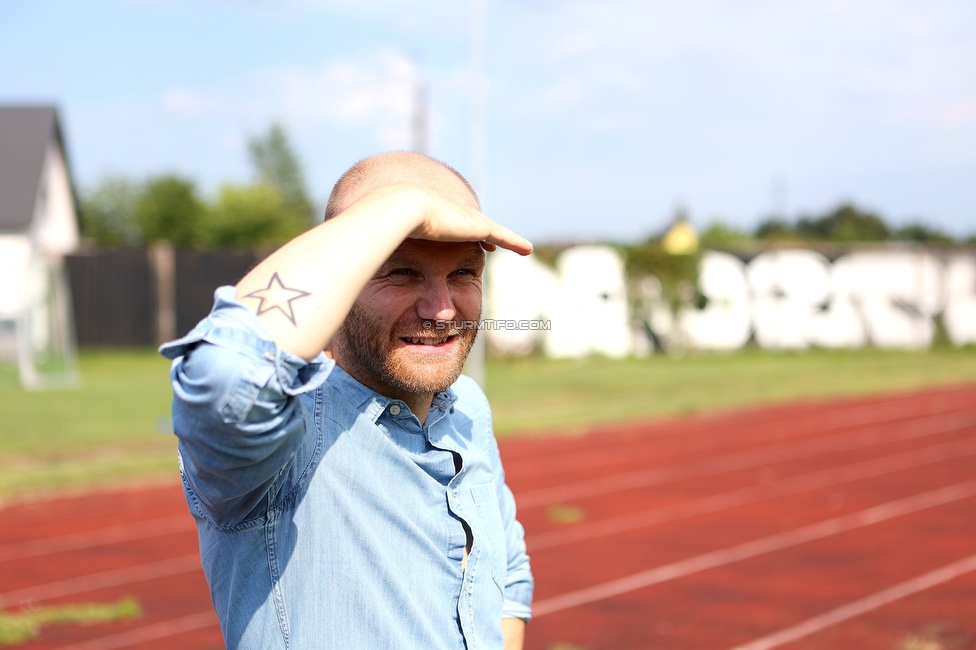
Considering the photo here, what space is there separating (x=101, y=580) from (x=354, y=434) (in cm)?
609

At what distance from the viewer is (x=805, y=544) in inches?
311

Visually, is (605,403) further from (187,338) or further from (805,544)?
(187,338)

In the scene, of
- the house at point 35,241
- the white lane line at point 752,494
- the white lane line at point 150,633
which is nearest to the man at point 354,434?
the white lane line at point 150,633

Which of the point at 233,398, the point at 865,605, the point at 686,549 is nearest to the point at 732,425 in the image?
the point at 686,549

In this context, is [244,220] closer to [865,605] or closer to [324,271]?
[865,605]

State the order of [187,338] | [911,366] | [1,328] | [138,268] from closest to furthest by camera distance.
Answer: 1. [187,338]
2. [1,328]
3. [911,366]
4. [138,268]

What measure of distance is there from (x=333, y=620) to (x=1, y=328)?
21.3 meters

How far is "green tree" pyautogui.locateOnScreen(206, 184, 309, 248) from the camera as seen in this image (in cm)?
4625

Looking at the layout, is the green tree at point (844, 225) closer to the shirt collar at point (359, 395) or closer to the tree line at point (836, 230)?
the tree line at point (836, 230)

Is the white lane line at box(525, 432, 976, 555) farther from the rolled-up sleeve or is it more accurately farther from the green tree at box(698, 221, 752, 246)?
the green tree at box(698, 221, 752, 246)

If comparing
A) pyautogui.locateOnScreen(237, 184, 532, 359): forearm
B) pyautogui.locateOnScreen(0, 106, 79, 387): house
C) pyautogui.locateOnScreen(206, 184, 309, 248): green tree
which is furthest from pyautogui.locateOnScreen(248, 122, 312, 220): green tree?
pyautogui.locateOnScreen(237, 184, 532, 359): forearm

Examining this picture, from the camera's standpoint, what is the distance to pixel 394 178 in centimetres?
165

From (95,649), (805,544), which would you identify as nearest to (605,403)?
(805,544)

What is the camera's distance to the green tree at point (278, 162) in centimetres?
7750
